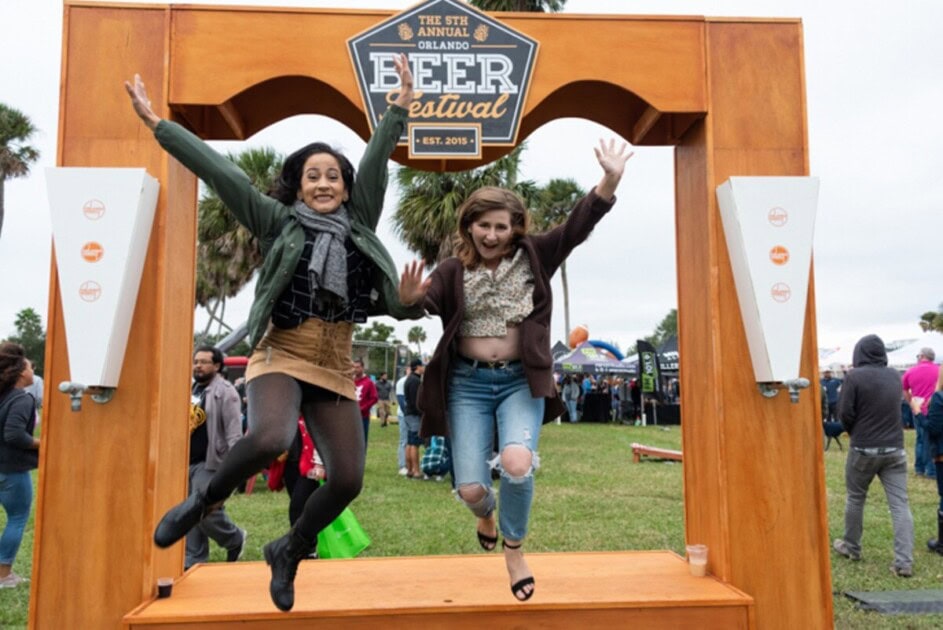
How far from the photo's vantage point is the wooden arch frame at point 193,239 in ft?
14.1

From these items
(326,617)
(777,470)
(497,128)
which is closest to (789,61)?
(497,128)

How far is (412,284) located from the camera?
135 inches

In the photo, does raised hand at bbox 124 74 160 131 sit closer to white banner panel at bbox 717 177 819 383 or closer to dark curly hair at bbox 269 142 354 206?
dark curly hair at bbox 269 142 354 206

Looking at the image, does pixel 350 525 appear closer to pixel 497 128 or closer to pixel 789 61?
pixel 497 128

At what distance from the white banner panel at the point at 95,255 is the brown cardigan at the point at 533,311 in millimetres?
1733

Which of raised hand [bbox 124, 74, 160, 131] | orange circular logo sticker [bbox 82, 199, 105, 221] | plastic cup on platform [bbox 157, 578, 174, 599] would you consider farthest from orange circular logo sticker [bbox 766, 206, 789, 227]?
plastic cup on platform [bbox 157, 578, 174, 599]

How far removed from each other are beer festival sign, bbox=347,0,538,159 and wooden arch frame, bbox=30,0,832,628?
135 mm

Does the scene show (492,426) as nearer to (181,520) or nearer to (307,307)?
(307,307)

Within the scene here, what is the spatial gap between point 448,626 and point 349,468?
1.27 m

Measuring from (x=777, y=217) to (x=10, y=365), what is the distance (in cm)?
596

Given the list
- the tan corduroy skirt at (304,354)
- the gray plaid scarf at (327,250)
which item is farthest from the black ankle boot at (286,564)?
the gray plaid scarf at (327,250)

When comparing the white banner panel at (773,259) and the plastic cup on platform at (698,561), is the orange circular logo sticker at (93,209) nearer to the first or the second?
the white banner panel at (773,259)

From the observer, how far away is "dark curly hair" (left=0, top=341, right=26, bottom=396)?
20.2 ft

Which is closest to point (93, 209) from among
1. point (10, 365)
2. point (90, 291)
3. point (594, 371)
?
point (90, 291)
